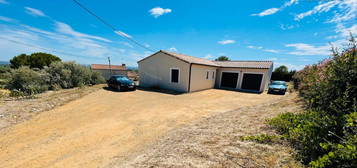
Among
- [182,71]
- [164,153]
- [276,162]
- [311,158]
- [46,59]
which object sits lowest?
[164,153]

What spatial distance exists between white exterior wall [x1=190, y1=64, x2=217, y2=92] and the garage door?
3475mm

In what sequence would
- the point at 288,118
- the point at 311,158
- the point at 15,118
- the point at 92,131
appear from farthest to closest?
the point at 15,118
the point at 92,131
the point at 288,118
the point at 311,158

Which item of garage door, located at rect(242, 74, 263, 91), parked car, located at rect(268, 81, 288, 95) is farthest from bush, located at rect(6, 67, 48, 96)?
parked car, located at rect(268, 81, 288, 95)

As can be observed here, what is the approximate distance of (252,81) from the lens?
45.6 feet

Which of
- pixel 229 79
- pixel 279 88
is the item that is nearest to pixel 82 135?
pixel 229 79

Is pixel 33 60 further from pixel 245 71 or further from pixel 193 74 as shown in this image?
pixel 245 71

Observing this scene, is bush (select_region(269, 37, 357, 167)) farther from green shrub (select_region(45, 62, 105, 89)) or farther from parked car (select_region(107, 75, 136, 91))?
green shrub (select_region(45, 62, 105, 89))

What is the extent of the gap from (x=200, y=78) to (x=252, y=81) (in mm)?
5765

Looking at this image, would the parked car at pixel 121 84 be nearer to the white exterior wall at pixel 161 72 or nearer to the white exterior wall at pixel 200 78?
the white exterior wall at pixel 161 72

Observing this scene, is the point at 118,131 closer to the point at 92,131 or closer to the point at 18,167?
the point at 92,131

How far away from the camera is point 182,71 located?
1198cm

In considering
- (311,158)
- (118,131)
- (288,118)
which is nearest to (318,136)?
(311,158)

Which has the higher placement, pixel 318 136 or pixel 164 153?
pixel 318 136

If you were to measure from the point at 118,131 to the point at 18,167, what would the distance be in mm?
2130
